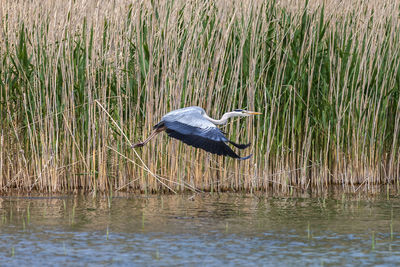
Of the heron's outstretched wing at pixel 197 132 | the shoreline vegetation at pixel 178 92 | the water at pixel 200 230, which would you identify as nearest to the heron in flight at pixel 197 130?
the heron's outstretched wing at pixel 197 132

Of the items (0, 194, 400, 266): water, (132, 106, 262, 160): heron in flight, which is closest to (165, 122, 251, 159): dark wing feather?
(132, 106, 262, 160): heron in flight

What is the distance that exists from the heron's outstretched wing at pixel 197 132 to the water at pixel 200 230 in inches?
25.4

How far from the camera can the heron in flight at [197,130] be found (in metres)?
7.32

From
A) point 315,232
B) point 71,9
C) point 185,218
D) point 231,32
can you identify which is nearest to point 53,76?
point 71,9

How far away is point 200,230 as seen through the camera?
21.5 feet

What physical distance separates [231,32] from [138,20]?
1.09 m

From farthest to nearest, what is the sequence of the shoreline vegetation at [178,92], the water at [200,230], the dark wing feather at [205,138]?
1. the shoreline vegetation at [178,92]
2. the dark wing feather at [205,138]
3. the water at [200,230]

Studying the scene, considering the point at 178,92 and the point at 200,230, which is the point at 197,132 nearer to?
the point at 200,230

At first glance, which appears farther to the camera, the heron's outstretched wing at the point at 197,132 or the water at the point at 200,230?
the heron's outstretched wing at the point at 197,132

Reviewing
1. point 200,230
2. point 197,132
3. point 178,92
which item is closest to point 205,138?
point 197,132

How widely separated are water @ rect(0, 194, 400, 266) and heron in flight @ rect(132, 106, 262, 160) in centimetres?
65

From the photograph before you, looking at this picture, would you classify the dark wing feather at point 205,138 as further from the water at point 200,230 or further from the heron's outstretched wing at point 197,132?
the water at point 200,230

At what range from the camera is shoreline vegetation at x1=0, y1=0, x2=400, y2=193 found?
8898 millimetres

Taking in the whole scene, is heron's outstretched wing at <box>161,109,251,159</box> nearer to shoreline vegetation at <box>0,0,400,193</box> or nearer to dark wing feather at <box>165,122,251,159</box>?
dark wing feather at <box>165,122,251,159</box>
